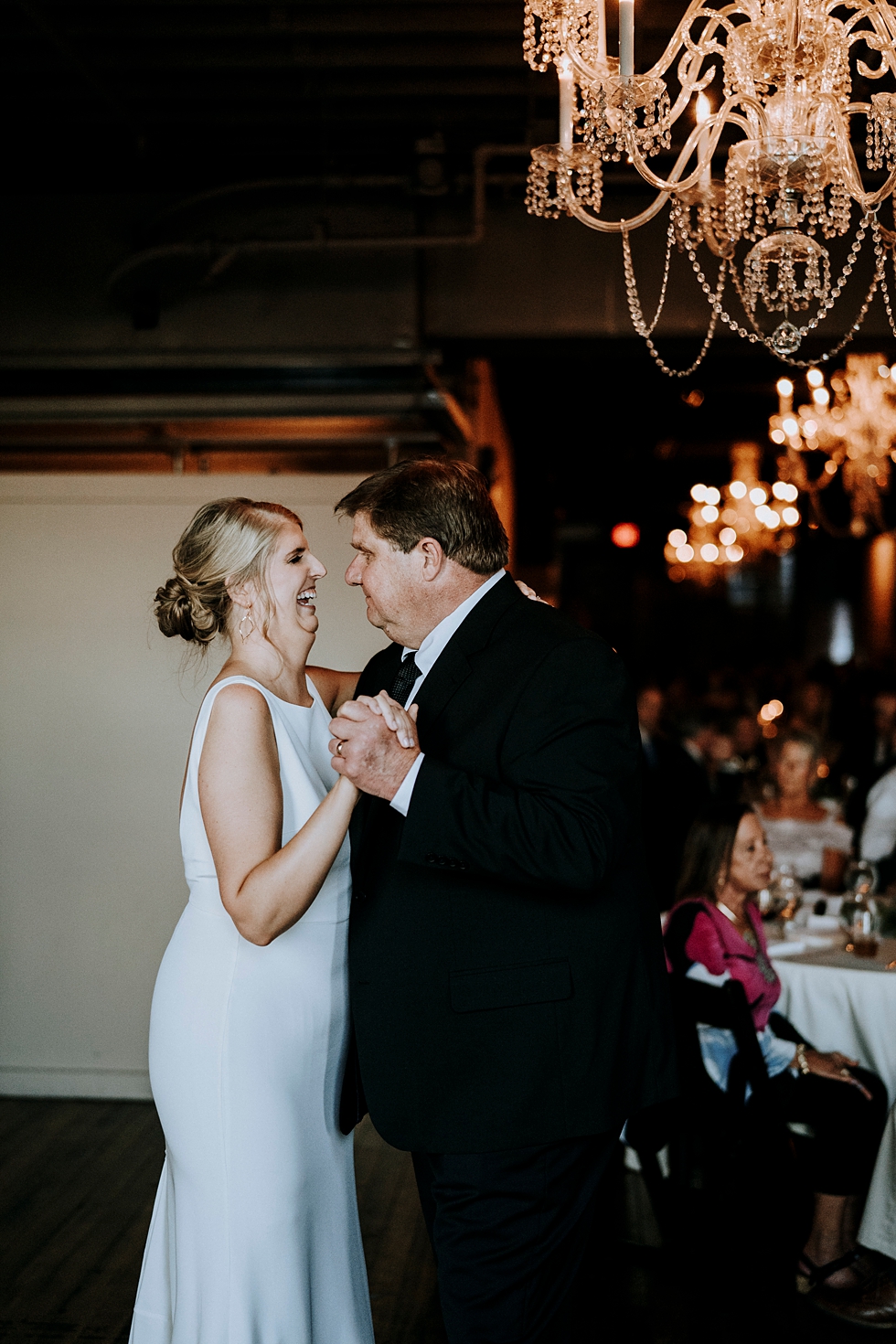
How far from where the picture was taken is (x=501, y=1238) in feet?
6.31

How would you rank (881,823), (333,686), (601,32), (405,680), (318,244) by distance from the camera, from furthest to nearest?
(881,823) → (318,244) → (333,686) → (601,32) → (405,680)

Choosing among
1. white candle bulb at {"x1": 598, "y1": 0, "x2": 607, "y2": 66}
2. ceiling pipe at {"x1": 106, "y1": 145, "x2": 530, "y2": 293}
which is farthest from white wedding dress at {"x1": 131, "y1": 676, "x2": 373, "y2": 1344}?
ceiling pipe at {"x1": 106, "y1": 145, "x2": 530, "y2": 293}

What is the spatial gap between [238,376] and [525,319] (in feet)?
3.99

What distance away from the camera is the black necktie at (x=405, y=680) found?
7.32 feet

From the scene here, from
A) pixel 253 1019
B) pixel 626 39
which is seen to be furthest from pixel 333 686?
pixel 626 39

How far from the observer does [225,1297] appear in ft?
6.77

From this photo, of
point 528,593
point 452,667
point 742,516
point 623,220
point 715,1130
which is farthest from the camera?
point 742,516

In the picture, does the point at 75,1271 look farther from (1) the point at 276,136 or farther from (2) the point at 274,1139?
(1) the point at 276,136

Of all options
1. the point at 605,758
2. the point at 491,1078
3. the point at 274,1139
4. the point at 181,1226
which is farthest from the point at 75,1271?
the point at 605,758

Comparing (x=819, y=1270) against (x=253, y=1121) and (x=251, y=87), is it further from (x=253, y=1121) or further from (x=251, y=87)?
(x=251, y=87)

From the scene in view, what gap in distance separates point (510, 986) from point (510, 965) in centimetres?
3

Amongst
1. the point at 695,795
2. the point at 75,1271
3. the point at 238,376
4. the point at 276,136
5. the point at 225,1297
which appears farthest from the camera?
the point at 695,795

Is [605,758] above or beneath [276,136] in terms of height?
beneath

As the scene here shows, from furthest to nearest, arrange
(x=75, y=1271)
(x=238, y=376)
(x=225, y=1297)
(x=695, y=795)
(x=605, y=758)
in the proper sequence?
(x=695, y=795) → (x=238, y=376) → (x=75, y=1271) → (x=225, y=1297) → (x=605, y=758)
